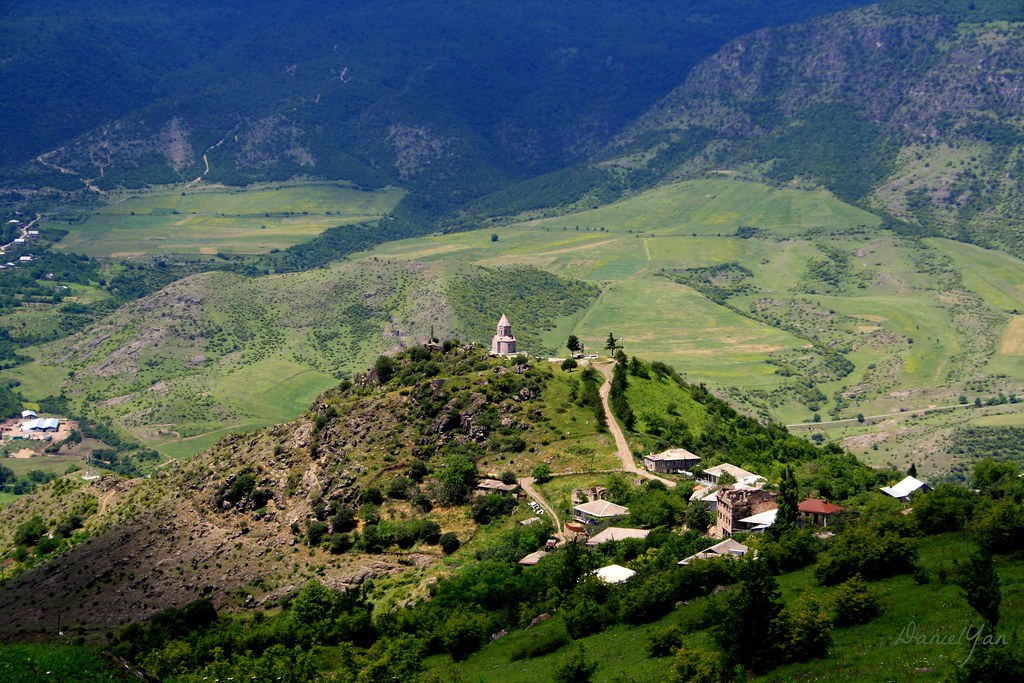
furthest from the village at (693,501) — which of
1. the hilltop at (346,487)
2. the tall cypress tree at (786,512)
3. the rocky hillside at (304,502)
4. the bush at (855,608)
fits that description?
the bush at (855,608)

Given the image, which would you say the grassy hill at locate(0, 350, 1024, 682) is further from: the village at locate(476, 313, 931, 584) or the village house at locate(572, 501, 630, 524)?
the village at locate(476, 313, 931, 584)

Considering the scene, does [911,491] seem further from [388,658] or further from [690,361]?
[690,361]

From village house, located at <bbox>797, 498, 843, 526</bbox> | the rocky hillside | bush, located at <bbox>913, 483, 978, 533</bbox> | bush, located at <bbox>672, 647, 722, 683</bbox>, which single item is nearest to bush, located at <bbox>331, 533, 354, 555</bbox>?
the rocky hillside

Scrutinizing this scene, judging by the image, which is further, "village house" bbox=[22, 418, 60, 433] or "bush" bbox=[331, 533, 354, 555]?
"village house" bbox=[22, 418, 60, 433]

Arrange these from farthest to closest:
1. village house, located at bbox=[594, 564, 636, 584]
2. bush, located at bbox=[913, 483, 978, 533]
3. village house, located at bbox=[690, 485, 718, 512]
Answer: village house, located at bbox=[690, 485, 718, 512] < village house, located at bbox=[594, 564, 636, 584] < bush, located at bbox=[913, 483, 978, 533]

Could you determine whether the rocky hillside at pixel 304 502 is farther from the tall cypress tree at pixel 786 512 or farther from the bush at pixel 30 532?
the tall cypress tree at pixel 786 512

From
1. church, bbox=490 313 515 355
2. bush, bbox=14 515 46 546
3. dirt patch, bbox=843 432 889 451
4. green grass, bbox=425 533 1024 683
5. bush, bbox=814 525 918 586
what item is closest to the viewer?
green grass, bbox=425 533 1024 683
